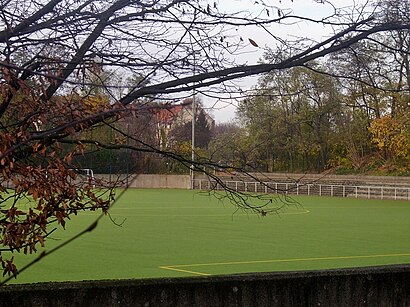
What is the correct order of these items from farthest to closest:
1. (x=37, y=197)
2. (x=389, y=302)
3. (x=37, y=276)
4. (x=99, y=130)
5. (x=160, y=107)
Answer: (x=37, y=276) → (x=389, y=302) → (x=99, y=130) → (x=37, y=197) → (x=160, y=107)

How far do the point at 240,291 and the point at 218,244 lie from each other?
487 inches

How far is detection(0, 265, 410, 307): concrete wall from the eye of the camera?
453cm

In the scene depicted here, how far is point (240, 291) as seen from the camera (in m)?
5.11

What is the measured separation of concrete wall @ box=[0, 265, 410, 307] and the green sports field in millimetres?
6632

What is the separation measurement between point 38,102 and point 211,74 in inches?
42.1

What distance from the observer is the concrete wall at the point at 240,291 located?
4.53 metres

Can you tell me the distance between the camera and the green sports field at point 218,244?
13185 mm

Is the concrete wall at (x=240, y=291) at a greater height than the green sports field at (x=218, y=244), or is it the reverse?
the concrete wall at (x=240, y=291)

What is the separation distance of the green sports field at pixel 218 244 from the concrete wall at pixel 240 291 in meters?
6.63

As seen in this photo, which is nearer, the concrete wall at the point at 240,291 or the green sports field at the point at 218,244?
the concrete wall at the point at 240,291

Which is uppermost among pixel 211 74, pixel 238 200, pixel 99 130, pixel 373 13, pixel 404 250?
pixel 373 13

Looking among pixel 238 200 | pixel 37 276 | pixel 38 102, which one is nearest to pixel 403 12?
pixel 238 200

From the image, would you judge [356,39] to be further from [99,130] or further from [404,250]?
[404,250]

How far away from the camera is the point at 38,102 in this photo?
418cm
